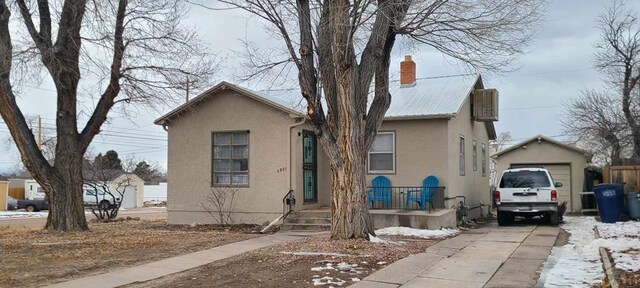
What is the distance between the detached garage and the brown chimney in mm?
7456

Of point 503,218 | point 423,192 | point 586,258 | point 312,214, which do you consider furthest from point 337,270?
point 503,218

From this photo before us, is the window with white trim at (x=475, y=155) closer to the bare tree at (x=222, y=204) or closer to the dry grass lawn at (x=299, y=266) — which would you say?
the bare tree at (x=222, y=204)

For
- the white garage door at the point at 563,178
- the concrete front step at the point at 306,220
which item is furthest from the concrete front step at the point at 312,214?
the white garage door at the point at 563,178

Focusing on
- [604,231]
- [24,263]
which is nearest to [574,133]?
[604,231]

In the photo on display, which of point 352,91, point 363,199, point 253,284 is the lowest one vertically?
point 253,284

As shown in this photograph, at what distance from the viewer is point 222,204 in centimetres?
1686

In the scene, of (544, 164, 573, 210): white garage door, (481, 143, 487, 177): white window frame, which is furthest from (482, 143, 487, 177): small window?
(544, 164, 573, 210): white garage door

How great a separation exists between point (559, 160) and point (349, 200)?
1654 centimetres

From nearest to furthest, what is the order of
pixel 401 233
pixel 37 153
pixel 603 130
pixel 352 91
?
1. pixel 352 91
2. pixel 401 233
3. pixel 37 153
4. pixel 603 130

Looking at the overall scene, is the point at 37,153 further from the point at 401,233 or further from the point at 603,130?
the point at 603,130

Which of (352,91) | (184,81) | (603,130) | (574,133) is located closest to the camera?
(352,91)

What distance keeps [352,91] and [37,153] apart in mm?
8987

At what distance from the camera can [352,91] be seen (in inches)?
427

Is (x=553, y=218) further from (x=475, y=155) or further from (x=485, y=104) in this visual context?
(x=475, y=155)
